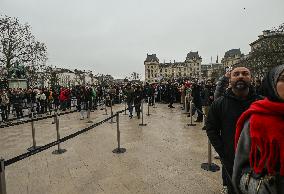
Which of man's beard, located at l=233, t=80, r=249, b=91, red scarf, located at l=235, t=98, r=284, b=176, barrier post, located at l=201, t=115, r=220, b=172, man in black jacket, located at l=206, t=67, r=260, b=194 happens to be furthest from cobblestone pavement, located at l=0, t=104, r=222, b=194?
red scarf, located at l=235, t=98, r=284, b=176

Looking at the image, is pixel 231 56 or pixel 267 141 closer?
pixel 267 141

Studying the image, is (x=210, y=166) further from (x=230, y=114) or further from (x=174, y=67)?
(x=174, y=67)

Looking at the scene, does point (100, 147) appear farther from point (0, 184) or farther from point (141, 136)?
point (0, 184)

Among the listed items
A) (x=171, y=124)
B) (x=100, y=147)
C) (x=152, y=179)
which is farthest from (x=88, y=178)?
(x=171, y=124)

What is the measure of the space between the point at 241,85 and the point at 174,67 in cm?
17334

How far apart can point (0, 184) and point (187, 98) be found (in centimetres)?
1518

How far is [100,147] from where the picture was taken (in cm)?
940

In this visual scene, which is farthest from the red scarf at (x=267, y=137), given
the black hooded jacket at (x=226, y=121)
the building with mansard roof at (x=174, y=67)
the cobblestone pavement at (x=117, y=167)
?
the building with mansard roof at (x=174, y=67)

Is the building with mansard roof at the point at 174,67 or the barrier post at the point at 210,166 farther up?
the building with mansard roof at the point at 174,67

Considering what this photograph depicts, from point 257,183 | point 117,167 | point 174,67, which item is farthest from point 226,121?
point 174,67

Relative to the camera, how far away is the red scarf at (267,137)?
1750mm

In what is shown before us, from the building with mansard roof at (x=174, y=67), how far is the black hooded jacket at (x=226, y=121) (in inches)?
6310

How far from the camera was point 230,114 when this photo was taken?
138 inches

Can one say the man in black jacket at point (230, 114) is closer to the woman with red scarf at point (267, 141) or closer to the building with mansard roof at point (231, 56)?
the woman with red scarf at point (267, 141)
